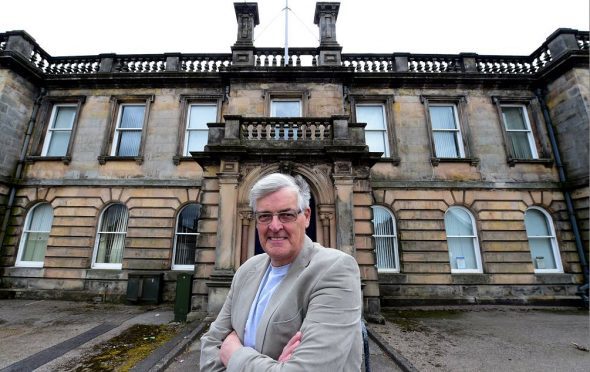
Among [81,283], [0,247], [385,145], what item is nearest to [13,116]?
[0,247]

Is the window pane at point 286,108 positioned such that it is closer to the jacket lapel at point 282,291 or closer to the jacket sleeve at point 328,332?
the jacket lapel at point 282,291

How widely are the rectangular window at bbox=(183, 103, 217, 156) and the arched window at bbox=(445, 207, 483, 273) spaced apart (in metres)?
9.83

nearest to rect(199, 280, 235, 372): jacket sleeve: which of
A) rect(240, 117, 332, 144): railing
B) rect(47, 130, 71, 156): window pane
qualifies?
rect(240, 117, 332, 144): railing

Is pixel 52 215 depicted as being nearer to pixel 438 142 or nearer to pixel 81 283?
pixel 81 283

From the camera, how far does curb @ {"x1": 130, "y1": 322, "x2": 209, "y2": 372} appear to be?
12.8ft

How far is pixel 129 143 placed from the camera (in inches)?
429

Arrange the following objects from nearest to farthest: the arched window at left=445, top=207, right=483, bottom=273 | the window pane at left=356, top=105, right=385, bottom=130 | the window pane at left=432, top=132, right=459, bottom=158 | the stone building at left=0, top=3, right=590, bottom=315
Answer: the stone building at left=0, top=3, right=590, bottom=315 → the arched window at left=445, top=207, right=483, bottom=273 → the window pane at left=432, top=132, right=459, bottom=158 → the window pane at left=356, top=105, right=385, bottom=130

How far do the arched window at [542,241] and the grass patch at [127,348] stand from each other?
38.9 ft

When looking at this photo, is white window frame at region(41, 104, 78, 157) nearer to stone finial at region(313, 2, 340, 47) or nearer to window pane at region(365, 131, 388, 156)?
stone finial at region(313, 2, 340, 47)

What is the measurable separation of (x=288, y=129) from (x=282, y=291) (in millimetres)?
6614

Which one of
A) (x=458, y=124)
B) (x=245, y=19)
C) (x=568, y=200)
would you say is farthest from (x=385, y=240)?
(x=245, y=19)

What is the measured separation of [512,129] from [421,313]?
27.5 feet

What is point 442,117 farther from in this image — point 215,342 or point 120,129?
point 120,129

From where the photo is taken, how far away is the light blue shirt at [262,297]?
4.78 feet
